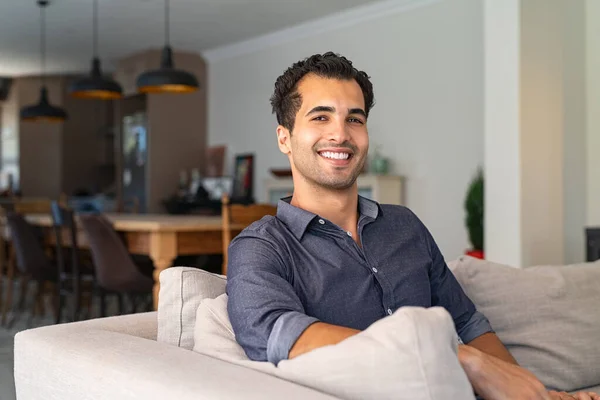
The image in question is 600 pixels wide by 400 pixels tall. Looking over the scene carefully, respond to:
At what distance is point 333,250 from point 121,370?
0.48 meters

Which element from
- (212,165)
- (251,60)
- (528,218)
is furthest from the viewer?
(212,165)

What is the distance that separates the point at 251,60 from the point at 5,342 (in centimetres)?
438

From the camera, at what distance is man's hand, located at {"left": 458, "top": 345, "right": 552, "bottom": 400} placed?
1.16m

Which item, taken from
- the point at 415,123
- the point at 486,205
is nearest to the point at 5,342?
the point at 486,205

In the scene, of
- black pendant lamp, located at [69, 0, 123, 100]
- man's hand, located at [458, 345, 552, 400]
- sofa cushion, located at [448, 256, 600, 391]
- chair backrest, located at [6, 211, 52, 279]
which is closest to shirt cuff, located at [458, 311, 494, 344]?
sofa cushion, located at [448, 256, 600, 391]

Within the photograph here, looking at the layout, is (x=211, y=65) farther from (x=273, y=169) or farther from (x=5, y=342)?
(x=5, y=342)

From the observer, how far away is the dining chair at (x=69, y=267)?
4598 mm

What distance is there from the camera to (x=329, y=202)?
4.95ft

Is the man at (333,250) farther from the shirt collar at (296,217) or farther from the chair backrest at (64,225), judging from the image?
the chair backrest at (64,225)

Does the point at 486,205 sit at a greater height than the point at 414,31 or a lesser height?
lesser

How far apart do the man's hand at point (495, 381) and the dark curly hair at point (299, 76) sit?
2.02ft

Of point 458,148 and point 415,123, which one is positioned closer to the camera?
point 458,148

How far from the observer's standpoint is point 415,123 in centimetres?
607

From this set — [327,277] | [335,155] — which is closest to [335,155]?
[335,155]
